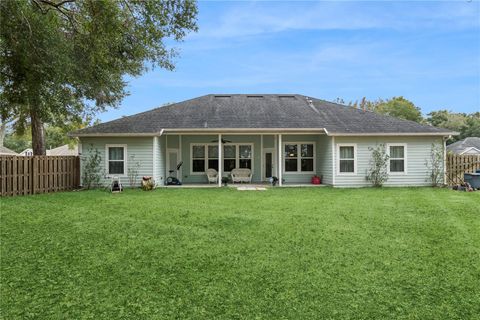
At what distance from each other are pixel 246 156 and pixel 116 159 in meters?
6.73

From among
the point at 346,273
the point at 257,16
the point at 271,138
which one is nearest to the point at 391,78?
the point at 271,138

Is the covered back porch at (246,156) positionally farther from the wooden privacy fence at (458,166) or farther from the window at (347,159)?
the wooden privacy fence at (458,166)

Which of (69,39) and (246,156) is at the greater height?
(69,39)

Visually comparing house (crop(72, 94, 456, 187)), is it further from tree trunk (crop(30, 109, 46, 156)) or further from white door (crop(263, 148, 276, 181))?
tree trunk (crop(30, 109, 46, 156))

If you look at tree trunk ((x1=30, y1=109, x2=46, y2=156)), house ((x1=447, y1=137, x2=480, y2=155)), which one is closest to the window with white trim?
tree trunk ((x1=30, y1=109, x2=46, y2=156))

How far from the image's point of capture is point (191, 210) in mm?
8750

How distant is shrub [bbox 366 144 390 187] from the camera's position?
15.2 meters

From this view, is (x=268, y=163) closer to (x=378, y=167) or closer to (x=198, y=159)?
(x=198, y=159)

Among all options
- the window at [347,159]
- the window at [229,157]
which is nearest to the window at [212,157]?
the window at [229,157]

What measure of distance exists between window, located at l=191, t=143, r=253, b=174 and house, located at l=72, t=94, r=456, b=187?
54 millimetres

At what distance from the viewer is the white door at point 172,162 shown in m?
17.5

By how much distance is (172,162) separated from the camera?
1766 cm

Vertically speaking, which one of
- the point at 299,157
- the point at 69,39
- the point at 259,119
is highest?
the point at 69,39

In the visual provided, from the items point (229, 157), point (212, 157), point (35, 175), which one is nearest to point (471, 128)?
point (229, 157)
